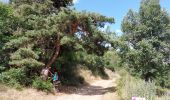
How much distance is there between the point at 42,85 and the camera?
21688mm

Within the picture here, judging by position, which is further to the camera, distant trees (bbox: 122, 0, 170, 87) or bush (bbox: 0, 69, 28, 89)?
distant trees (bbox: 122, 0, 170, 87)

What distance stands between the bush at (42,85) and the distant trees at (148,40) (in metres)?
5.98

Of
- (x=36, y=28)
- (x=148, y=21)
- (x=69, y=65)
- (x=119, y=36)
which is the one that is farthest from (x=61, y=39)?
(x=69, y=65)

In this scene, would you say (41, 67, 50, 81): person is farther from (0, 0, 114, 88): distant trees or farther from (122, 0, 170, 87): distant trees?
(122, 0, 170, 87): distant trees

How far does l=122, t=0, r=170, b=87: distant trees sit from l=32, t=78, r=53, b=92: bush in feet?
19.6

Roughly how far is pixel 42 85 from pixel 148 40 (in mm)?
8279

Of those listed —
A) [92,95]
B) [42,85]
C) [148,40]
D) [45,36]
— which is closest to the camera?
[148,40]

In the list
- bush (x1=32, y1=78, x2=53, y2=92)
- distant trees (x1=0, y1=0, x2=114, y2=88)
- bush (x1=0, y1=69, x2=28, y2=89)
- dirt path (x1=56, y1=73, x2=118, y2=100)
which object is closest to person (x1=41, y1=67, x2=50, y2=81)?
distant trees (x1=0, y1=0, x2=114, y2=88)

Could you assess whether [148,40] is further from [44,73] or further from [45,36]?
[44,73]

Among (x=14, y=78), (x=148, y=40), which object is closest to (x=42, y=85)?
(x=14, y=78)

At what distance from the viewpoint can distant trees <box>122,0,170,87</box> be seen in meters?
21.2

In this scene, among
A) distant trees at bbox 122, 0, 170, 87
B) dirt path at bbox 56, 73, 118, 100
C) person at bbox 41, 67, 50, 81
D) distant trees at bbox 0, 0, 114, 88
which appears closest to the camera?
dirt path at bbox 56, 73, 118, 100

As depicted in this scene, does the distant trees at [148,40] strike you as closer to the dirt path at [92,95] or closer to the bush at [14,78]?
the dirt path at [92,95]

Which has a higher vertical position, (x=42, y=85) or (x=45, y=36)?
(x=45, y=36)
